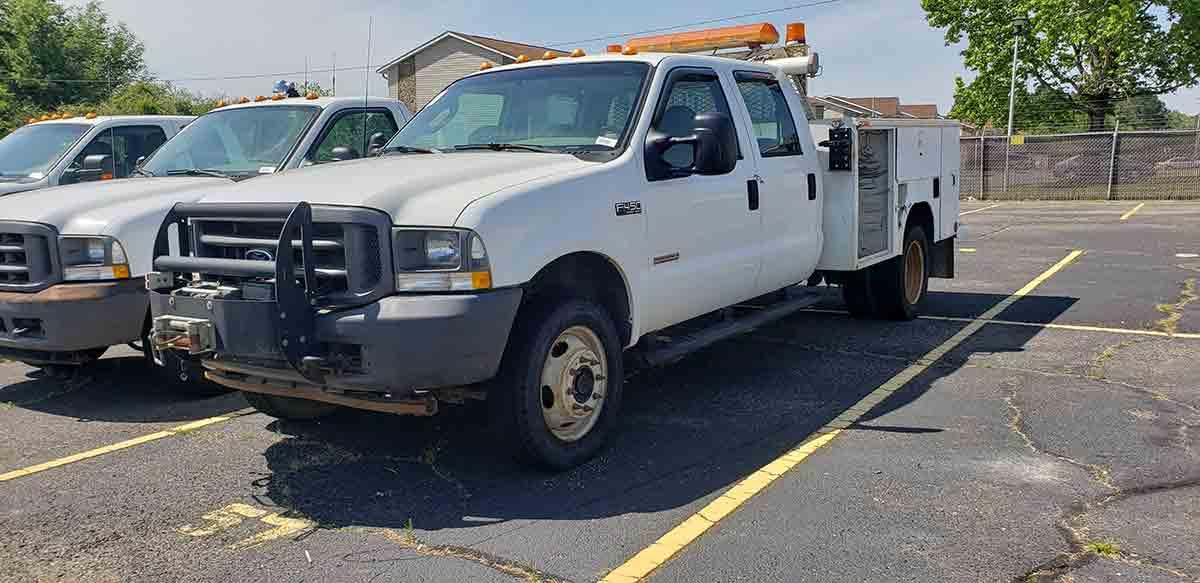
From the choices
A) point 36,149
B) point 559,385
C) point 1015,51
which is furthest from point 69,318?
point 1015,51

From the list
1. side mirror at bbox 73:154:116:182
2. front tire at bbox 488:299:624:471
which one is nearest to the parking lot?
front tire at bbox 488:299:624:471

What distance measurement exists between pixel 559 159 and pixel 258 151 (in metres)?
3.58

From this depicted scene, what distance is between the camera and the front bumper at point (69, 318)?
240 inches

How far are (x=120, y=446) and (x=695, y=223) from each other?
343cm

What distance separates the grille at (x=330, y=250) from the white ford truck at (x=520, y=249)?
0.01 meters

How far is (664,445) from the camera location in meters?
5.54

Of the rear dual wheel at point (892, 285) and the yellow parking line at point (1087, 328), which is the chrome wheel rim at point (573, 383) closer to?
the rear dual wheel at point (892, 285)

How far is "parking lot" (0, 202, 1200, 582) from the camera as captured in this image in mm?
4035

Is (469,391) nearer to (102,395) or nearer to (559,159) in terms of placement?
(559,159)

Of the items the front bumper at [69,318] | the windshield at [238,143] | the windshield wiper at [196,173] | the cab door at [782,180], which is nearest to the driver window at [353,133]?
the windshield at [238,143]

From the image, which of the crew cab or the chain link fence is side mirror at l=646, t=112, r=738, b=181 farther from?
the chain link fence

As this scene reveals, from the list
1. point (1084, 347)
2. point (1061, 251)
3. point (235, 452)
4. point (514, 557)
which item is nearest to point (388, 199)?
point (514, 557)

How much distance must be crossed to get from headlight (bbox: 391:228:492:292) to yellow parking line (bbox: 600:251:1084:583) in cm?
132

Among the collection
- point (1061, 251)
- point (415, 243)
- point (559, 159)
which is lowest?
point (1061, 251)
